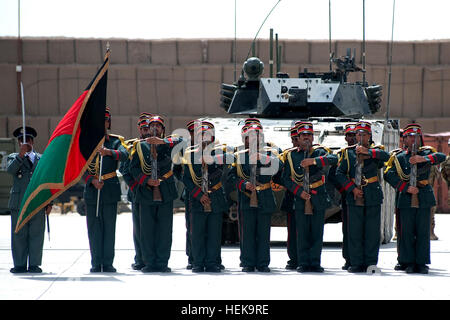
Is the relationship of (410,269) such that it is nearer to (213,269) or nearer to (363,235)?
(363,235)

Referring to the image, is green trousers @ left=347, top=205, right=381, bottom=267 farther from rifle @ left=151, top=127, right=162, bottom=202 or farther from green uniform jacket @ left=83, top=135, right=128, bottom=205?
green uniform jacket @ left=83, top=135, right=128, bottom=205

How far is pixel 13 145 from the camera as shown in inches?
1079

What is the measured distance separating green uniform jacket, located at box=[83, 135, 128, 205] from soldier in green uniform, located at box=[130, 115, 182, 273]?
0.23 meters

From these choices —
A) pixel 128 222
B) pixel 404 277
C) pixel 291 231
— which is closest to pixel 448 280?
pixel 404 277

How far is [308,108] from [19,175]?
687 centimetres

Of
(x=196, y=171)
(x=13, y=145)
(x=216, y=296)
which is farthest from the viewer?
(x=13, y=145)

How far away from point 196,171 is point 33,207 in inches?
79.1

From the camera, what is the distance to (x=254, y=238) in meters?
12.3

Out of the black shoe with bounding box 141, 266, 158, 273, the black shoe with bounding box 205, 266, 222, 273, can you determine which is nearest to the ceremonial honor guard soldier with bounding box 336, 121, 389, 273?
the black shoe with bounding box 205, 266, 222, 273

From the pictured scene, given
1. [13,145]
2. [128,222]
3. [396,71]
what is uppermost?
[396,71]

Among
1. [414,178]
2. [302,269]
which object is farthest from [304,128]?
[302,269]

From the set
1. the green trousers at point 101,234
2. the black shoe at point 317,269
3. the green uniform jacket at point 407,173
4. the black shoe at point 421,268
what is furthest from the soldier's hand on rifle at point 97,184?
the black shoe at point 421,268

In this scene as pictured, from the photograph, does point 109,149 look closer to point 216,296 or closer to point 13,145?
point 216,296

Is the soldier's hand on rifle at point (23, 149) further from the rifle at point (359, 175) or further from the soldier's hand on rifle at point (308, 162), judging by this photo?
the rifle at point (359, 175)
